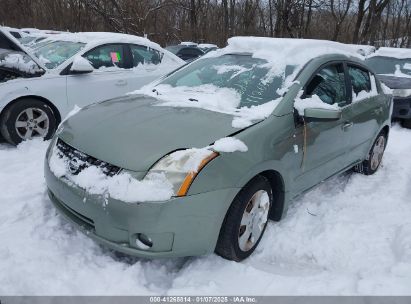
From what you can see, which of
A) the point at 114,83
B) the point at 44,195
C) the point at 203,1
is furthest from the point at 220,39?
the point at 44,195

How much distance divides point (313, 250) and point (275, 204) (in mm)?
505

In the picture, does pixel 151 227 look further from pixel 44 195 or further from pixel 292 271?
pixel 44 195

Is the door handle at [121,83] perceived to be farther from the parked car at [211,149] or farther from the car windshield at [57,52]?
the parked car at [211,149]

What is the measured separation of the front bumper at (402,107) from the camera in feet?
26.8

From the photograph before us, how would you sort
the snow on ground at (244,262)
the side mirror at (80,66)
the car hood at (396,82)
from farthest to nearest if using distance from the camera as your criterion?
1. the car hood at (396,82)
2. the side mirror at (80,66)
3. the snow on ground at (244,262)

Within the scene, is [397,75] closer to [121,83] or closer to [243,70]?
[121,83]

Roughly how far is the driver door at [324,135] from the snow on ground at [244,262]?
45 centimetres

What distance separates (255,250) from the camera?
3.27m

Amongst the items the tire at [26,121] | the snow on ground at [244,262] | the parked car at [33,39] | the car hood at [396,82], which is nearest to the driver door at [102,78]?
the tire at [26,121]

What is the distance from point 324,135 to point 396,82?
6.21m

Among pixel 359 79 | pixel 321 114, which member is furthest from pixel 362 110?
pixel 321 114

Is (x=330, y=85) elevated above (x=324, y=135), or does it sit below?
above

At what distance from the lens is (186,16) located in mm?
29609

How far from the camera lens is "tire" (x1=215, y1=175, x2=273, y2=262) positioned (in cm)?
284
